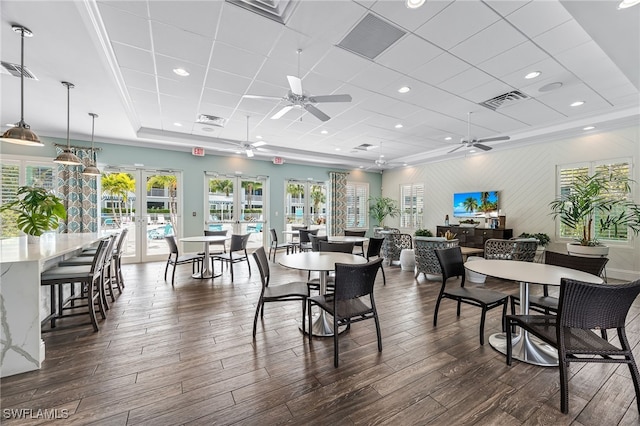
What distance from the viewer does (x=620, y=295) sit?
70.3 inches

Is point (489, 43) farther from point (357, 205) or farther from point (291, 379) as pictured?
point (357, 205)

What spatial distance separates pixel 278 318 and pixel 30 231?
2.93m

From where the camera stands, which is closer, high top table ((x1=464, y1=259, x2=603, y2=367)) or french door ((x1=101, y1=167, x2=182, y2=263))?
high top table ((x1=464, y1=259, x2=603, y2=367))

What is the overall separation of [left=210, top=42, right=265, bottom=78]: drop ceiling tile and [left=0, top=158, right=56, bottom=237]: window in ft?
17.0

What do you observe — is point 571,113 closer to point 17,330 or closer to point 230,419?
point 230,419

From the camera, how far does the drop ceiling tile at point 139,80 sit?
11.9ft

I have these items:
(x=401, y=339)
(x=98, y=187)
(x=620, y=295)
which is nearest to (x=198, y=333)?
(x=401, y=339)

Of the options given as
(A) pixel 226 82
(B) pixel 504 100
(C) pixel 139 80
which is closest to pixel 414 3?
(A) pixel 226 82

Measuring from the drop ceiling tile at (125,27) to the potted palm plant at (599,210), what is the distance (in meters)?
7.20

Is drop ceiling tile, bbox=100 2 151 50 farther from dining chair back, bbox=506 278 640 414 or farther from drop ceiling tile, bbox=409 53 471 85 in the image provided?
dining chair back, bbox=506 278 640 414

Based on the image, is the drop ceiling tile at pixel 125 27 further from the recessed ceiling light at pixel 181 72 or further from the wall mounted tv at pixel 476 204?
the wall mounted tv at pixel 476 204

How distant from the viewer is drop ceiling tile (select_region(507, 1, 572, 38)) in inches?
96.4

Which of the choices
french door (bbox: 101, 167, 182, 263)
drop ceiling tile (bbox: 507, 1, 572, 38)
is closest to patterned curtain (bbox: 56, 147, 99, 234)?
french door (bbox: 101, 167, 182, 263)

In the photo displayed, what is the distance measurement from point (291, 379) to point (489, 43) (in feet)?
12.7
